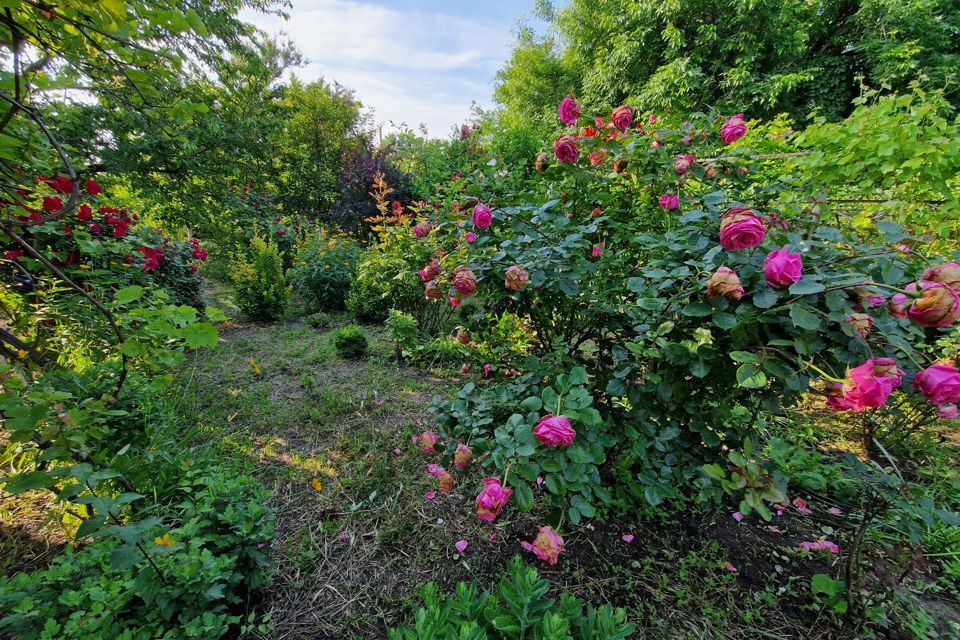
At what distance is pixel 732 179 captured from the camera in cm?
142

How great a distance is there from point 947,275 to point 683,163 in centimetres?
81

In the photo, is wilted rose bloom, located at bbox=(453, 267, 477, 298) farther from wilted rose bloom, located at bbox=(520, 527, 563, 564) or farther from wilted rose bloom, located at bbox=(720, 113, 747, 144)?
wilted rose bloom, located at bbox=(720, 113, 747, 144)

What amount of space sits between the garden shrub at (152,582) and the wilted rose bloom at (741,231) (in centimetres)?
161

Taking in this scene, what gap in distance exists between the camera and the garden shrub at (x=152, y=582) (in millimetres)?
872

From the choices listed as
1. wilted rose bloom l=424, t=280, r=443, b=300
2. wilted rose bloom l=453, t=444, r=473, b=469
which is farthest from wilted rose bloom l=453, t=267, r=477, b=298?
wilted rose bloom l=453, t=444, r=473, b=469

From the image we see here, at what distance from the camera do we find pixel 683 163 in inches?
51.5

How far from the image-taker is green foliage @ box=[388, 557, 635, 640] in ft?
2.74

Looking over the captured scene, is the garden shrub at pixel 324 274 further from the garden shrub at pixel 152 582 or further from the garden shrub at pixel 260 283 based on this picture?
the garden shrub at pixel 152 582

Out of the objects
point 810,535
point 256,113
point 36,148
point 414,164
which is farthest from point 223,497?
point 414,164

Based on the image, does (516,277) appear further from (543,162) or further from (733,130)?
(733,130)

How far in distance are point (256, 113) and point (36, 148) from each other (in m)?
3.07

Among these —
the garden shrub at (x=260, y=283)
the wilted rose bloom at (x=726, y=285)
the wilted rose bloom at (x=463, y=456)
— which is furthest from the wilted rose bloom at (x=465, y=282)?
the garden shrub at (x=260, y=283)

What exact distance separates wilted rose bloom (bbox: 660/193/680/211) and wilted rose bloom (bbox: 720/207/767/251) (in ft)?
1.56

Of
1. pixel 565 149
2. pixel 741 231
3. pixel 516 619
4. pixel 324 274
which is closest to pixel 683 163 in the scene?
pixel 565 149
